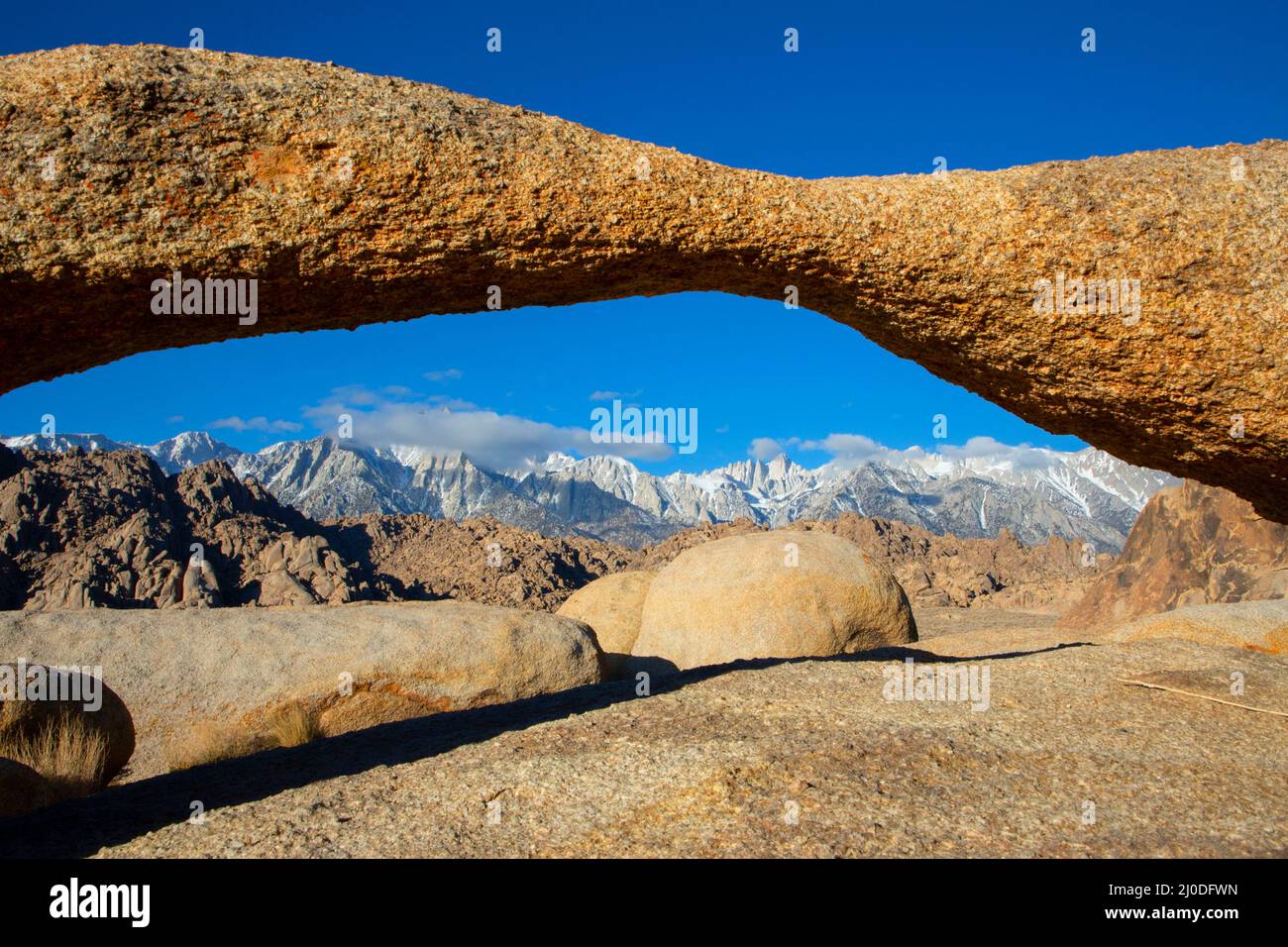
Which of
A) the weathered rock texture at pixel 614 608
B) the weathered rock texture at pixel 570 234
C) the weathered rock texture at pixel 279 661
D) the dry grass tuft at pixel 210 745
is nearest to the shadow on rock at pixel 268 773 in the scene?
the weathered rock texture at pixel 279 661

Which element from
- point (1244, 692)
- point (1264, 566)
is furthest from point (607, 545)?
point (1244, 692)

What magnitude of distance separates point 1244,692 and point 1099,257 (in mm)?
4161

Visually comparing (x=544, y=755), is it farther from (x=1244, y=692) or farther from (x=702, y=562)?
(x=702, y=562)

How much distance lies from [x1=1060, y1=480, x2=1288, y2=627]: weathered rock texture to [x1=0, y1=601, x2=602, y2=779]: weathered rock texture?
16.2 metres

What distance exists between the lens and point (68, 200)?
457cm

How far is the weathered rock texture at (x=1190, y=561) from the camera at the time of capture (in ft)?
62.3

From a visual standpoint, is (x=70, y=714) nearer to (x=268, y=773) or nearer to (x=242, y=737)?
(x=242, y=737)

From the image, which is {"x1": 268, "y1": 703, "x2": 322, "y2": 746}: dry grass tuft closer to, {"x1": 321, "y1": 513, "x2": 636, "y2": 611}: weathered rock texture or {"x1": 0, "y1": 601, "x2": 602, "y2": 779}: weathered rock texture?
{"x1": 0, "y1": 601, "x2": 602, "y2": 779}: weathered rock texture

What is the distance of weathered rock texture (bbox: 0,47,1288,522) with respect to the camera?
15.4 ft

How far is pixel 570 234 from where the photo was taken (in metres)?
5.58

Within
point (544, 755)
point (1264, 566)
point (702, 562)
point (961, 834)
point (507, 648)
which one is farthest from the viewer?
point (1264, 566)

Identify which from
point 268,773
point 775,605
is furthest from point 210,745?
point 775,605

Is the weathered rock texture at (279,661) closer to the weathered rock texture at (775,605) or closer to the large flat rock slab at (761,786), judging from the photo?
the large flat rock slab at (761,786)
